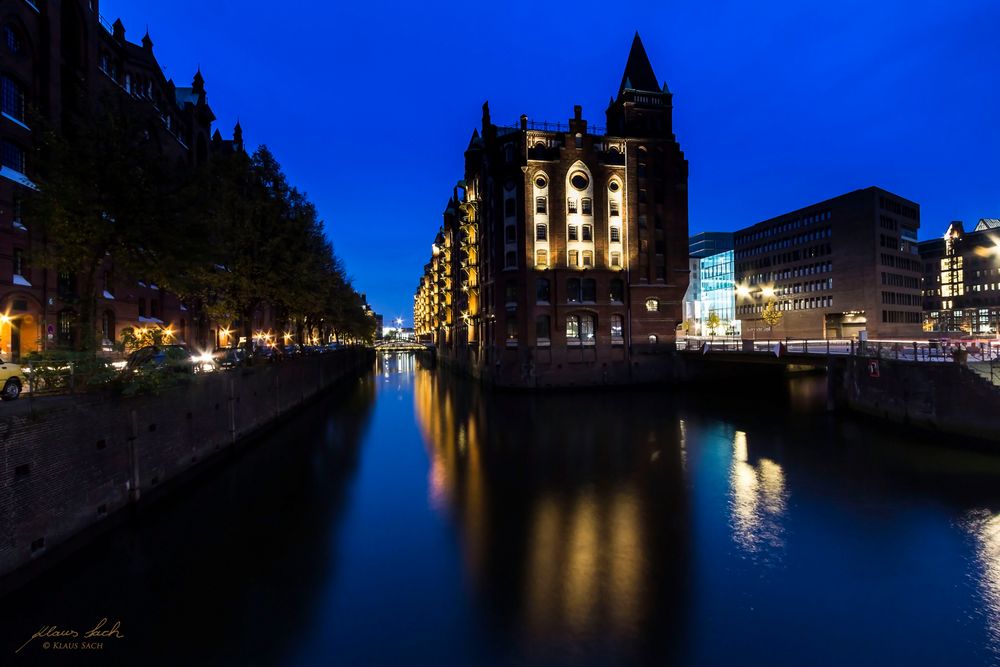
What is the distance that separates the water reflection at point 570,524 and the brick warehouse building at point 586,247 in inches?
748

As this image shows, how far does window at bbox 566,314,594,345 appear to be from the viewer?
52812 millimetres

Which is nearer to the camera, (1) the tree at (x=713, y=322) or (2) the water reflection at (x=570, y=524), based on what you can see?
(2) the water reflection at (x=570, y=524)

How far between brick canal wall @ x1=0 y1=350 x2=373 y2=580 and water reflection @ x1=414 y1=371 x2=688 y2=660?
10.4 m

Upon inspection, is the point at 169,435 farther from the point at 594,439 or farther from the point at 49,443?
the point at 594,439

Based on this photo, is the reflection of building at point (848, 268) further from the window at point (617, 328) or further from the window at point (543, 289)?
the window at point (543, 289)

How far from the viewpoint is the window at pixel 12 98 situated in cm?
3059

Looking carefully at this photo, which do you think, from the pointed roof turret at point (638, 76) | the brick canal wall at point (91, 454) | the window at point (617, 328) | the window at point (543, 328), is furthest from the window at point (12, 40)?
the pointed roof turret at point (638, 76)

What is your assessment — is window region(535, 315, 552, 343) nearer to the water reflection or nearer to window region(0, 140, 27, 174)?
the water reflection

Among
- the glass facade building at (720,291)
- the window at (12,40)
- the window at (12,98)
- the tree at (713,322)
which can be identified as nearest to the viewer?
the window at (12,98)

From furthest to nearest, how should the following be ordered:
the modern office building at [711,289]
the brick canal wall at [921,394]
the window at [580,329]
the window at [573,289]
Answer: the modern office building at [711,289], the window at [573,289], the window at [580,329], the brick canal wall at [921,394]

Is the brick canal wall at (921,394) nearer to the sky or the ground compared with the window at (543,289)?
nearer to the ground

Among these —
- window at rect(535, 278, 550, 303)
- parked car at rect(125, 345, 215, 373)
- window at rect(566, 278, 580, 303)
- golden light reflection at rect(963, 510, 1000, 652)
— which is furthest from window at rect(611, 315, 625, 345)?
parked car at rect(125, 345, 215, 373)

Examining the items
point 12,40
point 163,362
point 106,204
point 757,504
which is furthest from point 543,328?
point 12,40

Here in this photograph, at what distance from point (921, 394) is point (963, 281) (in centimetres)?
13659
